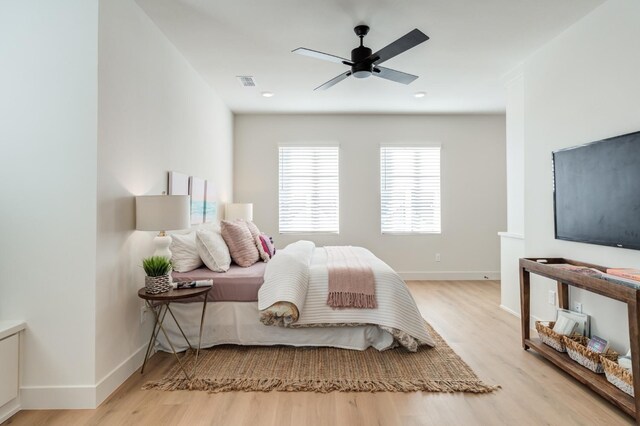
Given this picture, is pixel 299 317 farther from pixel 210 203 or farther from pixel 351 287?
pixel 210 203

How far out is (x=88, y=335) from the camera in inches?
81.7

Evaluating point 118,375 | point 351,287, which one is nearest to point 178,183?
point 118,375

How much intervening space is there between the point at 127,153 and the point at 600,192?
3.55 meters

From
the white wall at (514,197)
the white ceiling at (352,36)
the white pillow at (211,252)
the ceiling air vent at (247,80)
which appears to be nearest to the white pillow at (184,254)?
the white pillow at (211,252)

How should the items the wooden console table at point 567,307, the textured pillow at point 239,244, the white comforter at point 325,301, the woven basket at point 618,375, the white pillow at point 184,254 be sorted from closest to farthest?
the wooden console table at point 567,307 < the woven basket at point 618,375 < the white comforter at point 325,301 < the white pillow at point 184,254 < the textured pillow at point 239,244

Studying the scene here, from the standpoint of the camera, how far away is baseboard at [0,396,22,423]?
194cm

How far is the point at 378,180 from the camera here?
221 inches

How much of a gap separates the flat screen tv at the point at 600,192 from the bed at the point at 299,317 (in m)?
1.51

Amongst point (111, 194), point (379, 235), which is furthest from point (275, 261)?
point (379, 235)

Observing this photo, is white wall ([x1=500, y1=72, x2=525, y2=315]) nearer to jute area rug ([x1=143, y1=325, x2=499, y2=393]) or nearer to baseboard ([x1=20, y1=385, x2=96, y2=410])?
jute area rug ([x1=143, y1=325, x2=499, y2=393])

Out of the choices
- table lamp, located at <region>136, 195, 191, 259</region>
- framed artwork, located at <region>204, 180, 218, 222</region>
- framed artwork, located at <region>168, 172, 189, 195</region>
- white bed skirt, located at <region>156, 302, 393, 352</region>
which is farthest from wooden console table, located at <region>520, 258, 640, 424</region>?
framed artwork, located at <region>204, 180, 218, 222</region>

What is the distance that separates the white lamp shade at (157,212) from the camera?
238 cm

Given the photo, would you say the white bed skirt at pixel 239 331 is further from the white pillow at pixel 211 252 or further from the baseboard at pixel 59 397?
the baseboard at pixel 59 397

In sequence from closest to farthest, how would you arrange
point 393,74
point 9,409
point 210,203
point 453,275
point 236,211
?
point 9,409
point 393,74
point 210,203
point 236,211
point 453,275
